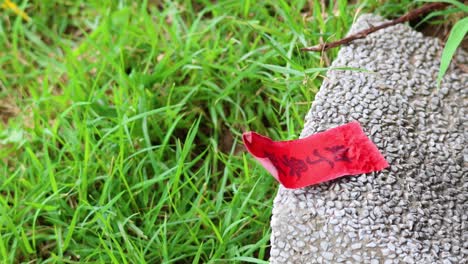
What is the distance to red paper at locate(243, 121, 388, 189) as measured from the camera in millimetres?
1604

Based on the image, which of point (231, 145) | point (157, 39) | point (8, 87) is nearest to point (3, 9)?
point (8, 87)

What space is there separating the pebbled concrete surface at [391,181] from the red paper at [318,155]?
23 millimetres

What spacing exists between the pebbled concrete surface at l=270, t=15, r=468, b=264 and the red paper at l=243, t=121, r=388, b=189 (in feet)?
0.08

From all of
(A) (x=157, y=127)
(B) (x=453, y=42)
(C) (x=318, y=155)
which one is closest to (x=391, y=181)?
(C) (x=318, y=155)

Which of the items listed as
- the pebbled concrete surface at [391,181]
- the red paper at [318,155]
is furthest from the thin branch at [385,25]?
the red paper at [318,155]

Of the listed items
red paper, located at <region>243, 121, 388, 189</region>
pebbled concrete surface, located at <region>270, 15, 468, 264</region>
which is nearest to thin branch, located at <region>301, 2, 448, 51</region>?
pebbled concrete surface, located at <region>270, 15, 468, 264</region>

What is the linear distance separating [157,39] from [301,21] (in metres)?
0.45

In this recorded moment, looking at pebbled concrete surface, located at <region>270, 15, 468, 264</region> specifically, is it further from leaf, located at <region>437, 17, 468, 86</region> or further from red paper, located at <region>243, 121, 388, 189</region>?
leaf, located at <region>437, 17, 468, 86</region>

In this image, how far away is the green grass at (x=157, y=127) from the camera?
1.88 meters

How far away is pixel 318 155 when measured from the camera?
64.7 inches

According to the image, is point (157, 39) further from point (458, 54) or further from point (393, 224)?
point (393, 224)

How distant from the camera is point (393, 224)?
5.08 ft

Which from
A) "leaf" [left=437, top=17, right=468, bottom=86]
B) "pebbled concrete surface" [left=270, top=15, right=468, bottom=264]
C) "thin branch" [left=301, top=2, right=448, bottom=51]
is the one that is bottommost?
"pebbled concrete surface" [left=270, top=15, right=468, bottom=264]

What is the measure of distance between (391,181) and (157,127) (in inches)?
28.2
